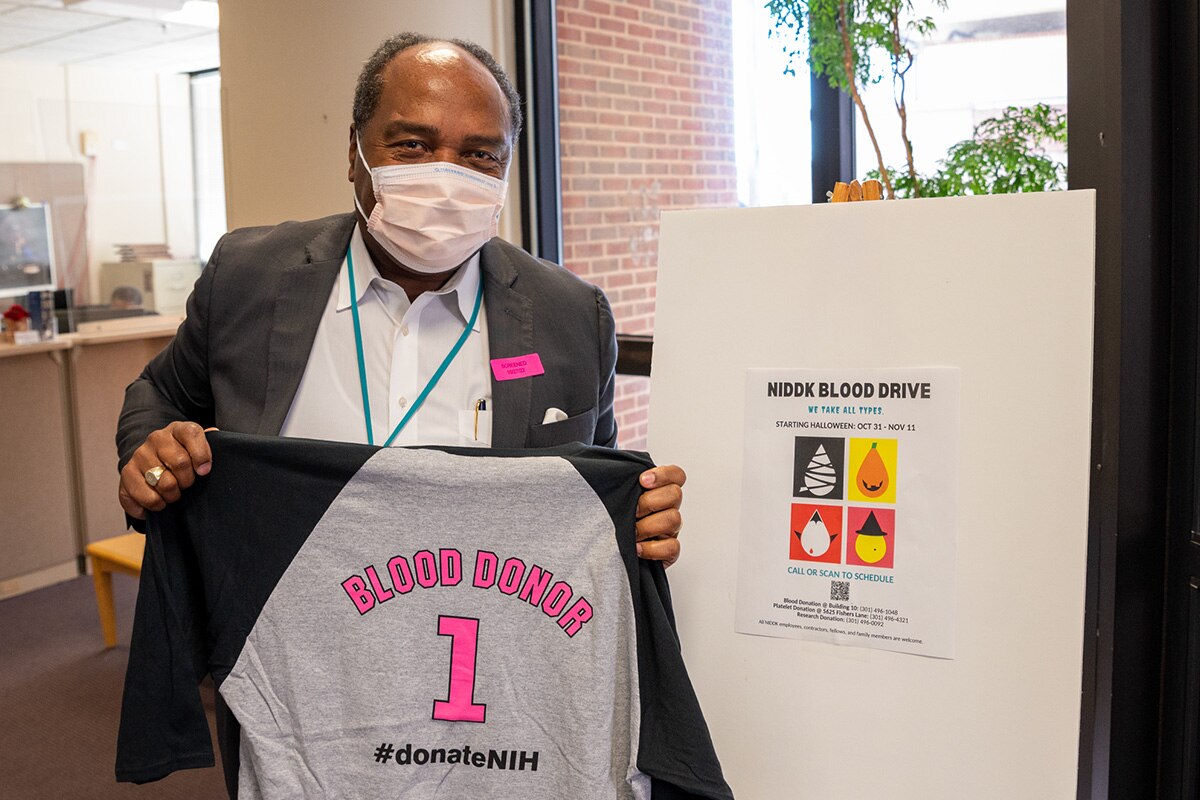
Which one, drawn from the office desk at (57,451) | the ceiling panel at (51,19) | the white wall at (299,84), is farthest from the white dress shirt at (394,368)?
the ceiling panel at (51,19)

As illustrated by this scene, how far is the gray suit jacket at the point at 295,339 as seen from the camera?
5.22ft

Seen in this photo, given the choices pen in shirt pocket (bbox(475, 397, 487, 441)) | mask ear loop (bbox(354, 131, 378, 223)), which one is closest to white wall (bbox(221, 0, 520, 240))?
mask ear loop (bbox(354, 131, 378, 223))

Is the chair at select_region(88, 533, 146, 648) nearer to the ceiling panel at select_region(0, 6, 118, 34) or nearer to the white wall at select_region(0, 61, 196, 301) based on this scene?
the white wall at select_region(0, 61, 196, 301)

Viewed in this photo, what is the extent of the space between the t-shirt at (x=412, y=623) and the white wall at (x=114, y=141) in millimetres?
A: 5319

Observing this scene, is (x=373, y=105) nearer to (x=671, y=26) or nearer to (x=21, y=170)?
(x=671, y=26)

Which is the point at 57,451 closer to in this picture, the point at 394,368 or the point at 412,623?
the point at 394,368

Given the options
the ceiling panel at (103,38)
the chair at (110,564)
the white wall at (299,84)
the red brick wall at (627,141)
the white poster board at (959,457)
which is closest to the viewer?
the white poster board at (959,457)

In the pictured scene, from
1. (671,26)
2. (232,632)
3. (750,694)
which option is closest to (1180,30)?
(750,694)

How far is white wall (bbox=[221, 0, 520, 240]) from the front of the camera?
385cm

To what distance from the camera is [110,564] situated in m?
3.83

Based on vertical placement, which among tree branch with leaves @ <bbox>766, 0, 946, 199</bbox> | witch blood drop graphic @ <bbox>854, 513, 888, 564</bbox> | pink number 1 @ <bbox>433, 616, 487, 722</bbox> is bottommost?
pink number 1 @ <bbox>433, 616, 487, 722</bbox>

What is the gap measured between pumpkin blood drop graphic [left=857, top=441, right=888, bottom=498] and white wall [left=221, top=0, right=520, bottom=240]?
2.85 metres

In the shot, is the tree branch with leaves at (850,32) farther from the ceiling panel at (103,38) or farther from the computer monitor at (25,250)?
the ceiling panel at (103,38)

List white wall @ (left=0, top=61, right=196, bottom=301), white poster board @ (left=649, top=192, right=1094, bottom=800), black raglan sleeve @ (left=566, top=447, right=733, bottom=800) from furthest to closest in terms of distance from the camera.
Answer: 1. white wall @ (left=0, top=61, right=196, bottom=301)
2. white poster board @ (left=649, top=192, right=1094, bottom=800)
3. black raglan sleeve @ (left=566, top=447, right=733, bottom=800)
